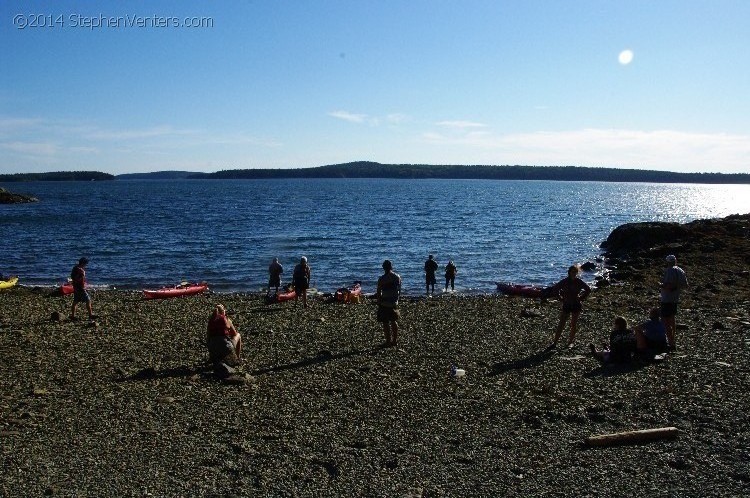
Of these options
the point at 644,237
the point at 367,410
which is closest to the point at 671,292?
the point at 367,410

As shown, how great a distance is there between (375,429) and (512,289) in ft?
62.7

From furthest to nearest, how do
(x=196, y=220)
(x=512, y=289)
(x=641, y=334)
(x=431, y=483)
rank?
(x=196, y=220) < (x=512, y=289) < (x=641, y=334) < (x=431, y=483)

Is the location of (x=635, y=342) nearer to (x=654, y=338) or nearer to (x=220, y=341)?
(x=654, y=338)

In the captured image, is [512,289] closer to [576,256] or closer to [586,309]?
[586,309]

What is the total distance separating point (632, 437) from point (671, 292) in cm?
626

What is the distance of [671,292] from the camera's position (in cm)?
1473

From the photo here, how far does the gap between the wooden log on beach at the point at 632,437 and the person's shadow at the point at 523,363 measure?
3.85 metres

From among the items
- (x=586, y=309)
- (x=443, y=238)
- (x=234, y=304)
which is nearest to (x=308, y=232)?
(x=443, y=238)

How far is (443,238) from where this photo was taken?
55281 mm

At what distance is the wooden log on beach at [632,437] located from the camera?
945cm

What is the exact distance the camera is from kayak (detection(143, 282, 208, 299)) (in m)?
26.6

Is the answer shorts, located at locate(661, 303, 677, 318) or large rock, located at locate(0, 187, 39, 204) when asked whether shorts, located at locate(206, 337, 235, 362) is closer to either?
shorts, located at locate(661, 303, 677, 318)

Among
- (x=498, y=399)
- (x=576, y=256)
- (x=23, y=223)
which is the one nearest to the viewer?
(x=498, y=399)

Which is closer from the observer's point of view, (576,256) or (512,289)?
(512,289)
